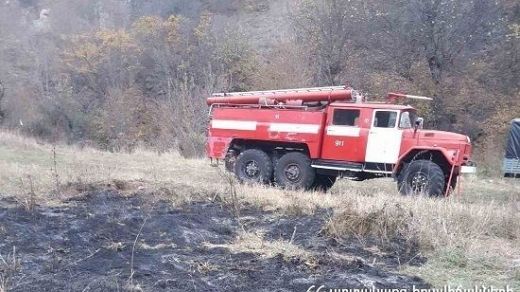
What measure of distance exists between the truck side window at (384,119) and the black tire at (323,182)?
1929 mm

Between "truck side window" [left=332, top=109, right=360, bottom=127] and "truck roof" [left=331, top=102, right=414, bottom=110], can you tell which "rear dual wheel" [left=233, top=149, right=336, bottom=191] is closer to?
"truck side window" [left=332, top=109, right=360, bottom=127]

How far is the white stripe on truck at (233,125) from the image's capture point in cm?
1342

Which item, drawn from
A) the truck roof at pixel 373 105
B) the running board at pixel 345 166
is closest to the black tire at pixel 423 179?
the running board at pixel 345 166

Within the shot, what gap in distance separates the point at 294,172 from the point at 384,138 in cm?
208

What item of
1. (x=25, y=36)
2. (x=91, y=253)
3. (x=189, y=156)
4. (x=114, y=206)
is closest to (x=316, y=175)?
(x=114, y=206)

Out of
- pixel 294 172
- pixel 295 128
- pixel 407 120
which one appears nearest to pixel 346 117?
pixel 295 128

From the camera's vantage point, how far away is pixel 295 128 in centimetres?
1292

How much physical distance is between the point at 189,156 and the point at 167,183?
1216 centimetres

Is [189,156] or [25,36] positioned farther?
[25,36]

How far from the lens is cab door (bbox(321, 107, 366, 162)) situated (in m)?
12.4

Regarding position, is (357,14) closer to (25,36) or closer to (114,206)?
(114,206)

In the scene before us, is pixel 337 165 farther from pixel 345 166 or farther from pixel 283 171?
pixel 283 171

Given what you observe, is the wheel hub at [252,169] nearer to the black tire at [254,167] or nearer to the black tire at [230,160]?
the black tire at [254,167]

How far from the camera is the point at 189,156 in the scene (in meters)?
23.4
